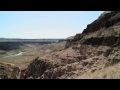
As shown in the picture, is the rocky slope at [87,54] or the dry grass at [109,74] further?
the rocky slope at [87,54]

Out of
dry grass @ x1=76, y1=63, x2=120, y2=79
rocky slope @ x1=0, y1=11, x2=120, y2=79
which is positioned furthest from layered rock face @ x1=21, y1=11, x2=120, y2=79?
dry grass @ x1=76, y1=63, x2=120, y2=79

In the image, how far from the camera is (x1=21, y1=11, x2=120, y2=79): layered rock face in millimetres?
19078

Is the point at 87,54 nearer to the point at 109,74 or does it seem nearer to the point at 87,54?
the point at 87,54

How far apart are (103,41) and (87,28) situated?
5.77 meters

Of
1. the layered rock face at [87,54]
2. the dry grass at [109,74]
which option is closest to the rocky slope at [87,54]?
the layered rock face at [87,54]

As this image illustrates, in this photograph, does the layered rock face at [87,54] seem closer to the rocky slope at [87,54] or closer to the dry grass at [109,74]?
the rocky slope at [87,54]

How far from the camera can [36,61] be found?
2842 centimetres

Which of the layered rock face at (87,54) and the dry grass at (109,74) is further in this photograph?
the layered rock face at (87,54)

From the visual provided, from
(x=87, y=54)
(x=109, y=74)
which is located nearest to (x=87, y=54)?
(x=87, y=54)

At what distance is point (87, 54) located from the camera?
2292 cm

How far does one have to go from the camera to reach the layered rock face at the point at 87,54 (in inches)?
751
